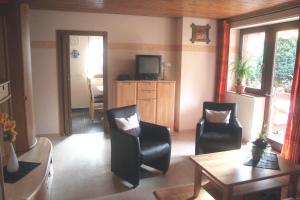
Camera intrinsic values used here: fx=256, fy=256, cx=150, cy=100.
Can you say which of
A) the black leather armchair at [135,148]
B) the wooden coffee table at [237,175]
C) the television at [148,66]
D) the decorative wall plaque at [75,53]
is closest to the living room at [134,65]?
the black leather armchair at [135,148]

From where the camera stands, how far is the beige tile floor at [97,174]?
290 centimetres

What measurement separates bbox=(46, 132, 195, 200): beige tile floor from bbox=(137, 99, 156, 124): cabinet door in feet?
2.40

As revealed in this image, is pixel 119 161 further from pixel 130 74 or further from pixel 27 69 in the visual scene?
pixel 130 74

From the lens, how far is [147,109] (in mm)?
4961

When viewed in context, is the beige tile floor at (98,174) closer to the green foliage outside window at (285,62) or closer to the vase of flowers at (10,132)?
the vase of flowers at (10,132)

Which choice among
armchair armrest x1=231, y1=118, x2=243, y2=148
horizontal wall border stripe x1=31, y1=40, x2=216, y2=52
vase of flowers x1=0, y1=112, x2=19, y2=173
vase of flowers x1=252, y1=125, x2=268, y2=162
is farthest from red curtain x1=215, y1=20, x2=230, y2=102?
vase of flowers x1=0, y1=112, x2=19, y2=173

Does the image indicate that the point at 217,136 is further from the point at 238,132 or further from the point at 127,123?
the point at 127,123

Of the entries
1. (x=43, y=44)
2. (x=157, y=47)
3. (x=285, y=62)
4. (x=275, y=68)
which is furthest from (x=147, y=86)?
(x=285, y=62)

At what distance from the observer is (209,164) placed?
273 centimetres

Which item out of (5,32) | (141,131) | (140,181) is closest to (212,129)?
(141,131)

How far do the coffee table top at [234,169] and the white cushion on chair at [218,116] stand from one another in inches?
40.6

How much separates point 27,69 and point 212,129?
9.09 feet

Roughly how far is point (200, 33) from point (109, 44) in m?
1.81

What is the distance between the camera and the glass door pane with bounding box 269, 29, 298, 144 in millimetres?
4105
